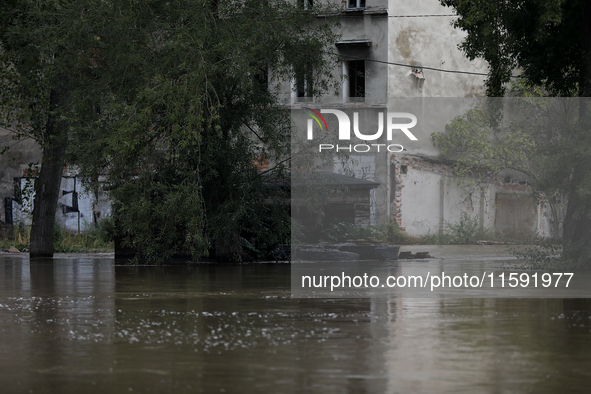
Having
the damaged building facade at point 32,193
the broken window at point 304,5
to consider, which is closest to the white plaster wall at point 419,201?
the broken window at point 304,5

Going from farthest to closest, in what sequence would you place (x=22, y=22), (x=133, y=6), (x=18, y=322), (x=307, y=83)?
(x=22, y=22), (x=307, y=83), (x=133, y=6), (x=18, y=322)

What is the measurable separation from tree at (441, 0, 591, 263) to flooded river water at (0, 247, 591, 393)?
19.5ft

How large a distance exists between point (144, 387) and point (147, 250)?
14658mm

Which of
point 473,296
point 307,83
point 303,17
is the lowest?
point 473,296

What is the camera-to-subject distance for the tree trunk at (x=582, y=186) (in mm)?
18375

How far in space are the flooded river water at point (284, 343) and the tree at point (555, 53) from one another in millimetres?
5938

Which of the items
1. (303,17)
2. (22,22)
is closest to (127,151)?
(303,17)

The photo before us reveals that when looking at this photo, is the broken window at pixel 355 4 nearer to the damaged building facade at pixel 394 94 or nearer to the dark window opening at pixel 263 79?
the damaged building facade at pixel 394 94

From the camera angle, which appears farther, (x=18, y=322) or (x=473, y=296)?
(x=473, y=296)

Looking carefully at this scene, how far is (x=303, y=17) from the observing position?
22.3 meters

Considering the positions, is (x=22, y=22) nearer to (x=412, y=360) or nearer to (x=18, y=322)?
(x=18, y=322)

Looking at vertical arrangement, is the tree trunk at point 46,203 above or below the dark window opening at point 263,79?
below

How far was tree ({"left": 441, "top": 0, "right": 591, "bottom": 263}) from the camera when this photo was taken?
59.8 feet

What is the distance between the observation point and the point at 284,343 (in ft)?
28.6
